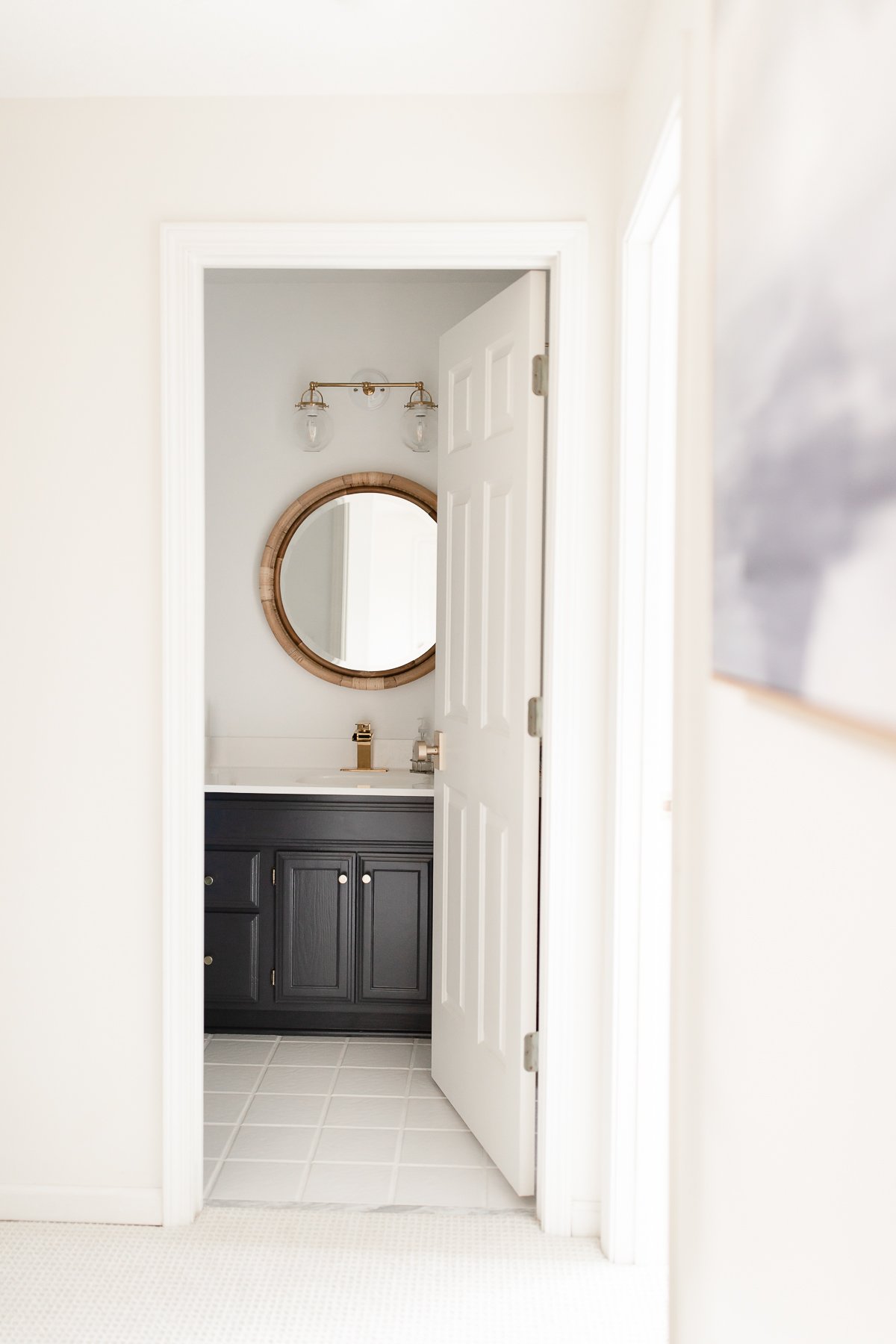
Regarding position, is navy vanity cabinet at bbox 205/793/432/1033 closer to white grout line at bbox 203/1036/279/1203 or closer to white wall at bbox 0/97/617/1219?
white grout line at bbox 203/1036/279/1203

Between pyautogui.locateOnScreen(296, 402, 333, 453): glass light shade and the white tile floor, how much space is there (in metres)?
2.11

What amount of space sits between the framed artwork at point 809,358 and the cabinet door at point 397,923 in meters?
2.38

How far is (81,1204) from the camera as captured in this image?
2404mm

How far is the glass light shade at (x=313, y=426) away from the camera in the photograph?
3.67m

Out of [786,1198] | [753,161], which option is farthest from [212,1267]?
[753,161]

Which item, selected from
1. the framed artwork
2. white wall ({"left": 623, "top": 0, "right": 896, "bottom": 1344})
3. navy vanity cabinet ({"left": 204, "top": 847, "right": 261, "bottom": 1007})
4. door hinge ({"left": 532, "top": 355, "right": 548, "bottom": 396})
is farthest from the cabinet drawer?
the framed artwork

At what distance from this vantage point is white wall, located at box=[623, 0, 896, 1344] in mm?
790

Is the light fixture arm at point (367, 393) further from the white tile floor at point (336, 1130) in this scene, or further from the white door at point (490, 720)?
the white tile floor at point (336, 1130)

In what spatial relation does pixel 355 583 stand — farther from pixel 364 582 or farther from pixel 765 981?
pixel 765 981

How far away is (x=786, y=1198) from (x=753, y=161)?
1.04m

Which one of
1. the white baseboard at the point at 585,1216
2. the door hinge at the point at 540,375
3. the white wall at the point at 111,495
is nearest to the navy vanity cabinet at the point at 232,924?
the white wall at the point at 111,495

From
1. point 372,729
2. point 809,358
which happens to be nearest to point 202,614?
point 372,729

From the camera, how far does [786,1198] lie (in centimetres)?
99

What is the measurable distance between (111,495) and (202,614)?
0.35m
